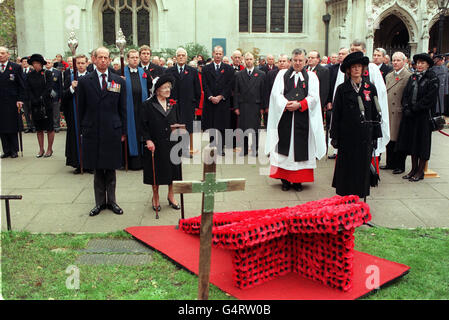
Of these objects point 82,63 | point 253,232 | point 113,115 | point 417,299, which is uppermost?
point 82,63

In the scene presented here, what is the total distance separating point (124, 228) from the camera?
6.45m

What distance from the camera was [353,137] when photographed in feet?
22.7

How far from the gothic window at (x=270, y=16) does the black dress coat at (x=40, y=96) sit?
1372 centimetres

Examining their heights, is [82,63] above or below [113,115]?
above

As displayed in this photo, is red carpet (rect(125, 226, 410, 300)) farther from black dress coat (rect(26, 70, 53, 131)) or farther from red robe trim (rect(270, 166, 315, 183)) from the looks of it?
black dress coat (rect(26, 70, 53, 131))

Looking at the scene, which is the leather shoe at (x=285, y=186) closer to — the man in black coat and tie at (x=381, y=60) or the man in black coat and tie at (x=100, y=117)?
the man in black coat and tie at (x=100, y=117)

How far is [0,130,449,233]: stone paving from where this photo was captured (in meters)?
6.73

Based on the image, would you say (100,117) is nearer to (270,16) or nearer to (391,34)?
(270,16)

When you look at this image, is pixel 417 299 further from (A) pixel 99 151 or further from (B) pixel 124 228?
(A) pixel 99 151

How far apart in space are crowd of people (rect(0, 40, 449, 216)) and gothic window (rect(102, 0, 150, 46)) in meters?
9.90

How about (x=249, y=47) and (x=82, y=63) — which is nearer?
(x=82, y=63)

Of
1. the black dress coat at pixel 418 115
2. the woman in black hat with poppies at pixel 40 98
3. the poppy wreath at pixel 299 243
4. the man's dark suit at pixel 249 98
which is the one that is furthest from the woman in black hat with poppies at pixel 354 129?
the woman in black hat with poppies at pixel 40 98

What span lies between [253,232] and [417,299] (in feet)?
5.32
